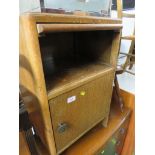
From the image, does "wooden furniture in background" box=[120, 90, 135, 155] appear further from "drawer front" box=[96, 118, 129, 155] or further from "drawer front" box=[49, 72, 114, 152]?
"drawer front" box=[49, 72, 114, 152]

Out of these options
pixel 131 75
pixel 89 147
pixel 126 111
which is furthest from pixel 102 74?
pixel 131 75

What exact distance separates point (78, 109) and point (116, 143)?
59cm

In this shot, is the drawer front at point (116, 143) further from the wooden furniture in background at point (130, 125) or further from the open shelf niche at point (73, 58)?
the open shelf niche at point (73, 58)

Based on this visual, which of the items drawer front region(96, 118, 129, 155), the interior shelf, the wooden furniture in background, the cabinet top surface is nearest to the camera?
the cabinet top surface

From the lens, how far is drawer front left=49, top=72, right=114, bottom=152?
20.7 inches

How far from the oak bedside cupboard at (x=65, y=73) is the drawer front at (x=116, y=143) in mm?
145

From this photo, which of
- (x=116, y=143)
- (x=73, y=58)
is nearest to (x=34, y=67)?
(x=73, y=58)

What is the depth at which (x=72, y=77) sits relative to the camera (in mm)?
594

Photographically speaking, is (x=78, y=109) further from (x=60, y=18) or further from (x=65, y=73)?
(x=60, y=18)

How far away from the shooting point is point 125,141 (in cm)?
115

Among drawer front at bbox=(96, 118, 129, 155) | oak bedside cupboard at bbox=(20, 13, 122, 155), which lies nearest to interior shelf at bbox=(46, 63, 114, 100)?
oak bedside cupboard at bbox=(20, 13, 122, 155)

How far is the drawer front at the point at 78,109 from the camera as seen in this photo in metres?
0.53
